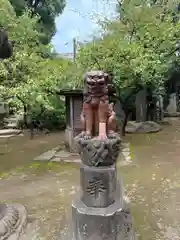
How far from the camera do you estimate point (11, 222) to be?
3684 mm

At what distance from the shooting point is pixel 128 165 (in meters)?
7.28

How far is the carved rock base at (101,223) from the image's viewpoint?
3314mm

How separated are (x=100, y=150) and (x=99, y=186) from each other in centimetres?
40

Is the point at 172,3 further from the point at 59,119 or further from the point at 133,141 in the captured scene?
the point at 59,119

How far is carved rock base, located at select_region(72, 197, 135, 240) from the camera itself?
3.31 meters

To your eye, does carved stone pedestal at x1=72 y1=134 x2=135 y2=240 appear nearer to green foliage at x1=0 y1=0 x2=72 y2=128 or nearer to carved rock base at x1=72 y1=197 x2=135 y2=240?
carved rock base at x1=72 y1=197 x2=135 y2=240

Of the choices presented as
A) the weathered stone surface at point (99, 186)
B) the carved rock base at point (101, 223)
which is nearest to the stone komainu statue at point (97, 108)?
the weathered stone surface at point (99, 186)

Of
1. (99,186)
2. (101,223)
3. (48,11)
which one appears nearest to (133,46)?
(99,186)

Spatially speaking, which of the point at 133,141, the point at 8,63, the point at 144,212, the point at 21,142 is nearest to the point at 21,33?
the point at 8,63

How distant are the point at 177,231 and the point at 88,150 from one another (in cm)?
161

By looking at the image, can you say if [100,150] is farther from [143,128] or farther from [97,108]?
[143,128]

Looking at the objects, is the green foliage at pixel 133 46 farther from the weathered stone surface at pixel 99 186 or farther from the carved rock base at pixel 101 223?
the carved rock base at pixel 101 223

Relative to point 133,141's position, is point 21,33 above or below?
above

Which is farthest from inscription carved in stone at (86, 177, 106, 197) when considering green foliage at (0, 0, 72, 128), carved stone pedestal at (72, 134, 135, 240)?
green foliage at (0, 0, 72, 128)
